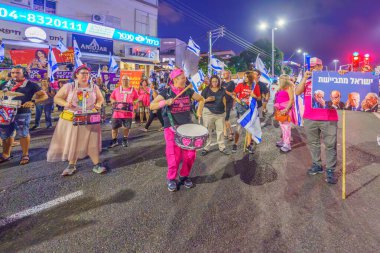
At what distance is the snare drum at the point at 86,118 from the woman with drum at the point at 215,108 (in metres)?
2.54

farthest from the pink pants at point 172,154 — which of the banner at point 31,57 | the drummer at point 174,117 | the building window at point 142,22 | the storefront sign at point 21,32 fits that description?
the building window at point 142,22

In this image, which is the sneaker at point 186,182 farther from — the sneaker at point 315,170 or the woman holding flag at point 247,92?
the woman holding flag at point 247,92

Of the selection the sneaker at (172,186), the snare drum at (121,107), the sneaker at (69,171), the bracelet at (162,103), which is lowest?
the sneaker at (172,186)

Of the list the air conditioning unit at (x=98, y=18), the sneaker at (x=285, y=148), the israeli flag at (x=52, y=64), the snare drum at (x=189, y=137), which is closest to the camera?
the snare drum at (x=189, y=137)

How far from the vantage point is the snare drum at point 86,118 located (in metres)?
4.34

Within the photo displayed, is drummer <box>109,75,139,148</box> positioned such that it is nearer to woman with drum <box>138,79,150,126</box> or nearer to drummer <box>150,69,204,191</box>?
drummer <box>150,69,204,191</box>

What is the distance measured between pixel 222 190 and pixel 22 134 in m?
4.35

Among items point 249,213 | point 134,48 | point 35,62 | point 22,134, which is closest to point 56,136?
point 22,134

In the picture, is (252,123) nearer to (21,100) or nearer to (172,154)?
(172,154)

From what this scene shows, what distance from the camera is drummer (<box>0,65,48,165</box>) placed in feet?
17.1

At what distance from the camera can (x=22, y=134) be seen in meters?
5.41

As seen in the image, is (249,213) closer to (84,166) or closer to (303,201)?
(303,201)

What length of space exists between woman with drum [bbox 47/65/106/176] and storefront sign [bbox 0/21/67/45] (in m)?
18.9

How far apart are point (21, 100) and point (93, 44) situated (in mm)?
21384
